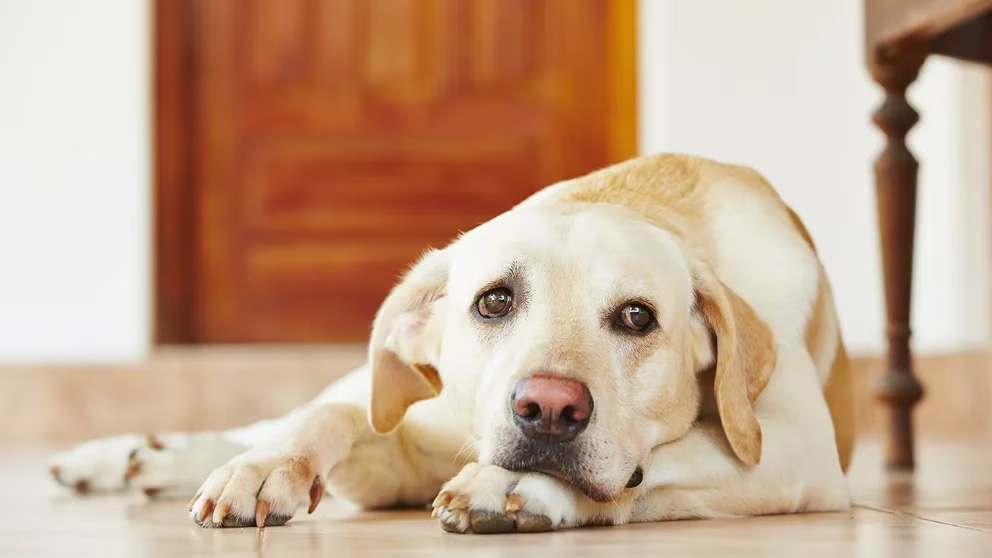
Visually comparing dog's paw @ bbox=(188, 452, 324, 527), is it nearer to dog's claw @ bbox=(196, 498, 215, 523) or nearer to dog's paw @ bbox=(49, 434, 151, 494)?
dog's claw @ bbox=(196, 498, 215, 523)

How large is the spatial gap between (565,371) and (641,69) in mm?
3525

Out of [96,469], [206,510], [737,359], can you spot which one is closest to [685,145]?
[96,469]

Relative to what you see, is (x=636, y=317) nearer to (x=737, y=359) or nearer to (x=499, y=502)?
(x=737, y=359)

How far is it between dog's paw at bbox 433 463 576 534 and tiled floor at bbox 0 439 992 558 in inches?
0.8

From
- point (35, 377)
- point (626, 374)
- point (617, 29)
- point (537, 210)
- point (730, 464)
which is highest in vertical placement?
point (617, 29)

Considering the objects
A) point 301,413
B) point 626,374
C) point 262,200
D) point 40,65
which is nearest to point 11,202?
point 40,65

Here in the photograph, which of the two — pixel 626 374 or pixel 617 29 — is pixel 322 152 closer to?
pixel 617 29

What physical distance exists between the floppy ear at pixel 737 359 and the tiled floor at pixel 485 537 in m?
0.12

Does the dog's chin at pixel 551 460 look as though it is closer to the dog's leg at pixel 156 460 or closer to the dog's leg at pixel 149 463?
the dog's leg at pixel 156 460

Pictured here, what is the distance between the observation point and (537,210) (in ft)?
5.82

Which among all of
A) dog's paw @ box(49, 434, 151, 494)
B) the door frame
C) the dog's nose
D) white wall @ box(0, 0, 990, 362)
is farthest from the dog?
the door frame

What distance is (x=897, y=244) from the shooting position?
289 centimetres

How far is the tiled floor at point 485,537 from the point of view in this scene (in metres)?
1.33

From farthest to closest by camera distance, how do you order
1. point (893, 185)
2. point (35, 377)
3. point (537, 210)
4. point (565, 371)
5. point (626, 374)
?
1. point (35, 377)
2. point (893, 185)
3. point (537, 210)
4. point (626, 374)
5. point (565, 371)
